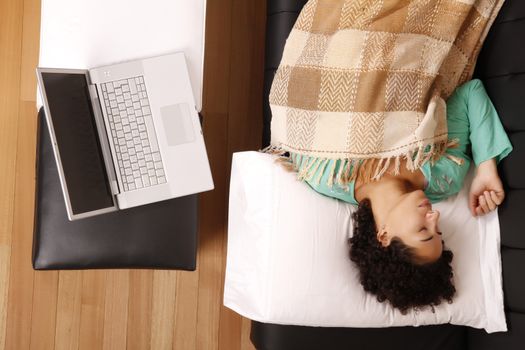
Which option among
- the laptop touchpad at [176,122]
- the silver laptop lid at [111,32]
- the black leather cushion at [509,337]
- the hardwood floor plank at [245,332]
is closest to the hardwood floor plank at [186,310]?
the hardwood floor plank at [245,332]

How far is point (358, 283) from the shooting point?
45.2 inches

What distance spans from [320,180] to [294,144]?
0.11 m

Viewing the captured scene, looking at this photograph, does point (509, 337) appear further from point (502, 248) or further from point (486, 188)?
point (486, 188)

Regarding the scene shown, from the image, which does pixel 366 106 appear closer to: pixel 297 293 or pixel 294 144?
pixel 294 144

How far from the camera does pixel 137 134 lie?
1.16 meters

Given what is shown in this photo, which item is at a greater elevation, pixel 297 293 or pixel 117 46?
pixel 117 46

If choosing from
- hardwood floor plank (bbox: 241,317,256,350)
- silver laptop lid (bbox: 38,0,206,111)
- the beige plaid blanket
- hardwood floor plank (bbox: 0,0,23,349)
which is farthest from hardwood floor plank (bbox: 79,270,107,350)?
the beige plaid blanket

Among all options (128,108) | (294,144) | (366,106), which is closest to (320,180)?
(294,144)

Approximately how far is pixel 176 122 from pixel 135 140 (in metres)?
0.11

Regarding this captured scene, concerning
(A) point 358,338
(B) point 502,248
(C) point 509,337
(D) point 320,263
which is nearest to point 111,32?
(D) point 320,263

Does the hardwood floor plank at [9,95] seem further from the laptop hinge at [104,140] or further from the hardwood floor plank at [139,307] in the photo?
the laptop hinge at [104,140]

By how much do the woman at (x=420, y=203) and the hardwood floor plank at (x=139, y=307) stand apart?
691 millimetres

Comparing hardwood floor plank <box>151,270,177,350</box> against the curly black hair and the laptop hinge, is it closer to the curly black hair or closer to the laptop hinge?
the laptop hinge

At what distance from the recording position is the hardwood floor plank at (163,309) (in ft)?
5.04
